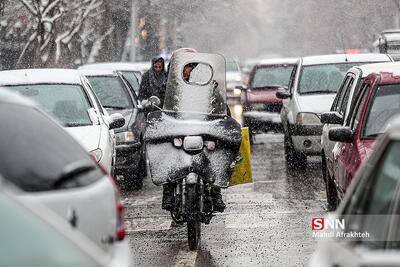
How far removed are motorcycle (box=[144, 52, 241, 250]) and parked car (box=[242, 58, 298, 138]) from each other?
37.5 ft

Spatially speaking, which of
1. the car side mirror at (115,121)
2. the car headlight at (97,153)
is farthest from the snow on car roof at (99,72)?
the car headlight at (97,153)

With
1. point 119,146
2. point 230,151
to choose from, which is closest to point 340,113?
point 230,151

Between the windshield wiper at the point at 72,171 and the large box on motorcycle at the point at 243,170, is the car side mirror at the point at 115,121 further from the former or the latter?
the windshield wiper at the point at 72,171

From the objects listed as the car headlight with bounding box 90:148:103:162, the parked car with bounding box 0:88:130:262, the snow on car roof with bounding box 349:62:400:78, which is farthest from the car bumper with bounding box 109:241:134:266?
the car headlight with bounding box 90:148:103:162

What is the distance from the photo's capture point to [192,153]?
10.6 m

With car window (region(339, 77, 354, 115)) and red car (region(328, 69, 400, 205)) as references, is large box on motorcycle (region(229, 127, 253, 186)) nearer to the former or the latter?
red car (region(328, 69, 400, 205))

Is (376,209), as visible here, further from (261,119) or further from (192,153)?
(261,119)

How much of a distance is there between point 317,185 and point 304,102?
243 centimetres

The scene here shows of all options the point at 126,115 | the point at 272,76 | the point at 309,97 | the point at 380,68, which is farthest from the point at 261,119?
the point at 380,68

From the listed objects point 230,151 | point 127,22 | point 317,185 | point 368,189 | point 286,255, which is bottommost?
point 127,22

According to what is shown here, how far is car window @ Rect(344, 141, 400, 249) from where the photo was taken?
5.05 m

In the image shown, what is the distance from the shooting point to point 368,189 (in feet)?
17.2

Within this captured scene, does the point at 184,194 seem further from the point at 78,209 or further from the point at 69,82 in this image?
the point at 78,209

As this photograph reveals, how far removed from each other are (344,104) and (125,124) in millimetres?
4852
